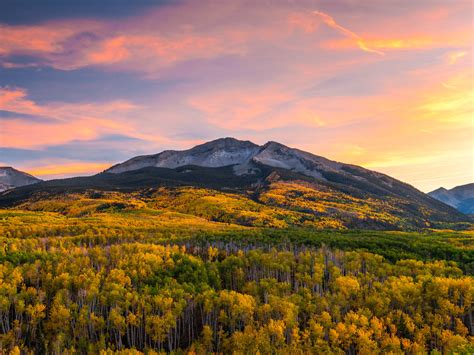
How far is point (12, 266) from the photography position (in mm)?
121750

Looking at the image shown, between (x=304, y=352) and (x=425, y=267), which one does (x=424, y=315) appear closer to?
(x=425, y=267)

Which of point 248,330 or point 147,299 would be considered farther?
point 147,299

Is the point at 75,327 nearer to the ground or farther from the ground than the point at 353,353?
farther from the ground

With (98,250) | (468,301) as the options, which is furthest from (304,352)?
(98,250)

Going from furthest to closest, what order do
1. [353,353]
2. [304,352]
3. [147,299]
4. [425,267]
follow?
[425,267] → [147,299] → [353,353] → [304,352]

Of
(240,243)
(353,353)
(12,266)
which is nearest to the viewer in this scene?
(353,353)

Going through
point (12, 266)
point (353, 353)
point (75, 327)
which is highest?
point (12, 266)

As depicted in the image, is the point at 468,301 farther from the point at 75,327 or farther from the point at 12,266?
the point at 12,266

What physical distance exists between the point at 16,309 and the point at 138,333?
3364 centimetres

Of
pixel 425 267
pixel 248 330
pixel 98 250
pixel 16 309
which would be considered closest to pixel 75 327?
pixel 16 309

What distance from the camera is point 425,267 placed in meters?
144

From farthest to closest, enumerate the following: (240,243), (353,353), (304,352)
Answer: (240,243) → (353,353) → (304,352)

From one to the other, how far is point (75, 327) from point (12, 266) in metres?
47.1

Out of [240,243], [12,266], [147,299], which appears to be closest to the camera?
[147,299]
